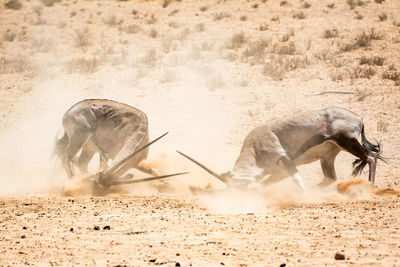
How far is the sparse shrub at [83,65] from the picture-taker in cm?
2252

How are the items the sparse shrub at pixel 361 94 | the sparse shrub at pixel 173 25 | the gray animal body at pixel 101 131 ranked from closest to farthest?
the gray animal body at pixel 101 131, the sparse shrub at pixel 361 94, the sparse shrub at pixel 173 25

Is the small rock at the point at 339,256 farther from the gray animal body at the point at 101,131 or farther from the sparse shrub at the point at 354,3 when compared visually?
the sparse shrub at the point at 354,3

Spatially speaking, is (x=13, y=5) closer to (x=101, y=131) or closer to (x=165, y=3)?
(x=165, y=3)

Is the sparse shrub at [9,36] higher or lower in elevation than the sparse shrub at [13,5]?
lower

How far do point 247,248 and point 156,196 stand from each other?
4575mm

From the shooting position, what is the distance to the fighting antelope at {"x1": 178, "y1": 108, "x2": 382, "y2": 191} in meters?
12.0

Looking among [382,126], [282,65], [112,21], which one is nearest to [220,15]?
[112,21]

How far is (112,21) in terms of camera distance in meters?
29.0

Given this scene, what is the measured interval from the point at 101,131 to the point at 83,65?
9.88 m

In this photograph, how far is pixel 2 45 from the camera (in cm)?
2677

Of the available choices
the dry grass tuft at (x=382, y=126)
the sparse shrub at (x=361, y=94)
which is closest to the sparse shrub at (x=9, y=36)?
the sparse shrub at (x=361, y=94)

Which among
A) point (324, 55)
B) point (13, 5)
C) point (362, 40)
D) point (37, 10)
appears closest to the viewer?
point (324, 55)

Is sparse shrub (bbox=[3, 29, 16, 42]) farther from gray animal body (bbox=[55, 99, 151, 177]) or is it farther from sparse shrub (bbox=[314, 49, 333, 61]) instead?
gray animal body (bbox=[55, 99, 151, 177])

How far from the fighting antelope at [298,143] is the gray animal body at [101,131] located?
98.4 inches
